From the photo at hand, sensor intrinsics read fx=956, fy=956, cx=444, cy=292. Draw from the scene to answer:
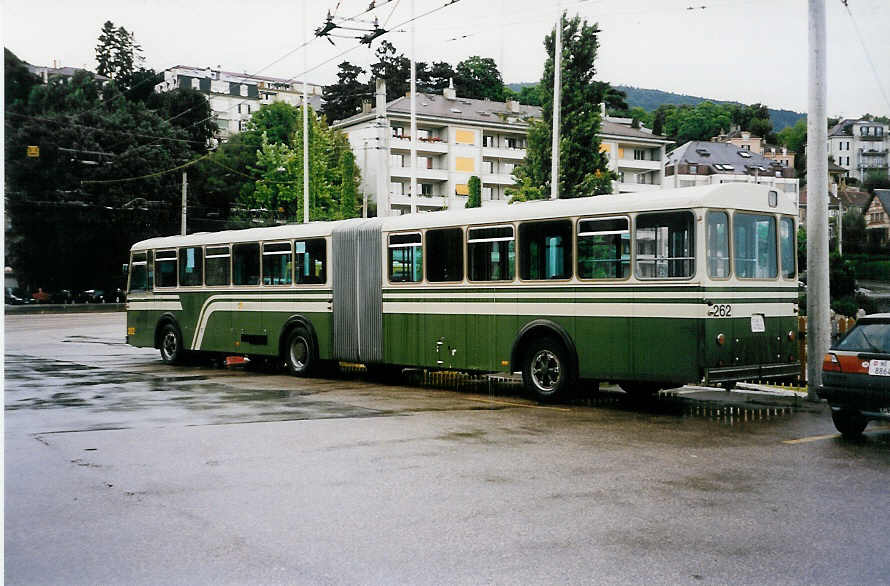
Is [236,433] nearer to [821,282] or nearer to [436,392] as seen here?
[436,392]

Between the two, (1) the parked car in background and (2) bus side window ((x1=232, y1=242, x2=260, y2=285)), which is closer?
(1) the parked car in background

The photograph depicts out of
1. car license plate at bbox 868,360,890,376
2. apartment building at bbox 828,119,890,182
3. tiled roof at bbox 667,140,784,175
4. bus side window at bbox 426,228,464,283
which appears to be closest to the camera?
car license plate at bbox 868,360,890,376

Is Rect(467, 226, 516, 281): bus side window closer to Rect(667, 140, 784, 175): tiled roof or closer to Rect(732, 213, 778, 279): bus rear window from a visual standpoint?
Rect(732, 213, 778, 279): bus rear window

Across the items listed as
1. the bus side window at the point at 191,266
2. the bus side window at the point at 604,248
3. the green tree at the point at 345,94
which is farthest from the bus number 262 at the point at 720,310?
the green tree at the point at 345,94

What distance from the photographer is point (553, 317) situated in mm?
14492

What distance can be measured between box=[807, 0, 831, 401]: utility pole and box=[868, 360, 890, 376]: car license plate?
507cm

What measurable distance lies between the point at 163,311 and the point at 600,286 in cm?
1306

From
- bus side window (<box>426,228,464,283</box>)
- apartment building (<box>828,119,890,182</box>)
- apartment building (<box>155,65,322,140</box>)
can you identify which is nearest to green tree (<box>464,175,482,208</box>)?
apartment building (<box>155,65,322,140</box>)

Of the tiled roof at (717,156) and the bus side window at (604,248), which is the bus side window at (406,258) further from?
the tiled roof at (717,156)

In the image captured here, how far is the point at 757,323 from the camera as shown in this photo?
13336 mm

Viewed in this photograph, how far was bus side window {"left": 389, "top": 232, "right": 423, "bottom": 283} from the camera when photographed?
17.0 metres

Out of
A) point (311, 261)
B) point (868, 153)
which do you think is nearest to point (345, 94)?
point (868, 153)

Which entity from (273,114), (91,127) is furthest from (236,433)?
(273,114)

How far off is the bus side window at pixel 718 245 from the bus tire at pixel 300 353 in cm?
881
